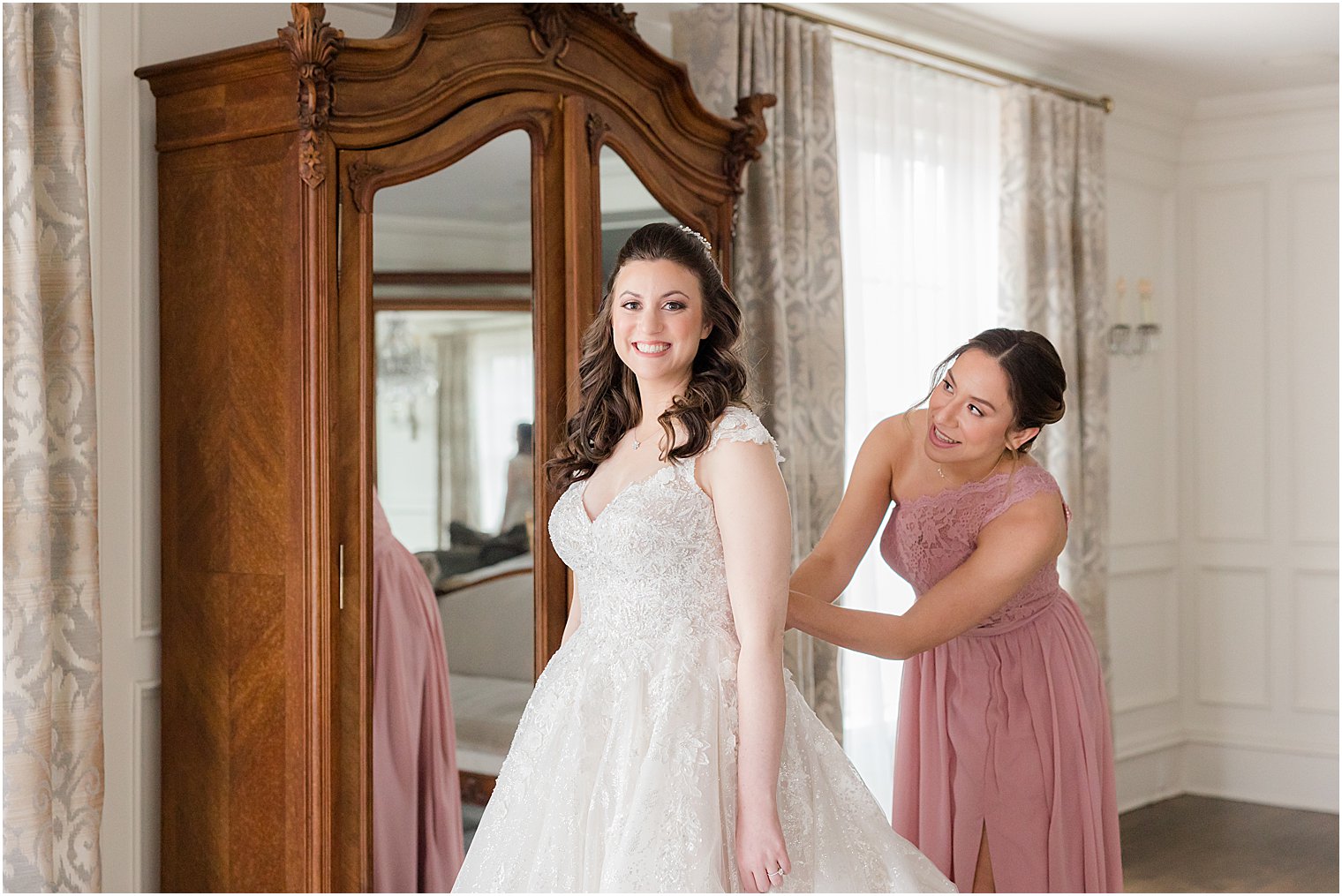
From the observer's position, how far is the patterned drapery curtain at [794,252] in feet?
11.8

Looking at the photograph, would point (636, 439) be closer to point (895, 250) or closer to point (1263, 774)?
point (895, 250)

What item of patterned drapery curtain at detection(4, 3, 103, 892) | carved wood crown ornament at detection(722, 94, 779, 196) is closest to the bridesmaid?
carved wood crown ornament at detection(722, 94, 779, 196)

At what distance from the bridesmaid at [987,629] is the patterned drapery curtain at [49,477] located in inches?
53.1

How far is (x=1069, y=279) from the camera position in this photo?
480cm

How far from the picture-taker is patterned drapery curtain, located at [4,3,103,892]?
234cm

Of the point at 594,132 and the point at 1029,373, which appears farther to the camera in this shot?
the point at 594,132

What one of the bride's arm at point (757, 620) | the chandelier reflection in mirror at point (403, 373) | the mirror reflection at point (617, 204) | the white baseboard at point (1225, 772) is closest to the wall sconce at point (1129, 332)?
the white baseboard at point (1225, 772)

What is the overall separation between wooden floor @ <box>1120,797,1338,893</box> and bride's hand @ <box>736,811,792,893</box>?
2.90m

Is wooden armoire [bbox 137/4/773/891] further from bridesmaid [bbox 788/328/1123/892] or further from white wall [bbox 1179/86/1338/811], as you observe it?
white wall [bbox 1179/86/1338/811]

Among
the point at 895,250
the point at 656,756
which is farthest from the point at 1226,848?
the point at 656,756

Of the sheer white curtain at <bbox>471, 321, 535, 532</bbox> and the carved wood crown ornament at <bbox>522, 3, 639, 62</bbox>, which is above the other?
the carved wood crown ornament at <bbox>522, 3, 639, 62</bbox>

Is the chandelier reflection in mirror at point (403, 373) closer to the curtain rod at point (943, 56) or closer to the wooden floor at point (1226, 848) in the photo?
the curtain rod at point (943, 56)

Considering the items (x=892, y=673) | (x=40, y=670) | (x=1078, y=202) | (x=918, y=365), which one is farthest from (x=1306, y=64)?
(x=40, y=670)

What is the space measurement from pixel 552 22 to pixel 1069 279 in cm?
270
